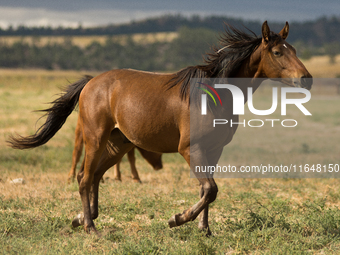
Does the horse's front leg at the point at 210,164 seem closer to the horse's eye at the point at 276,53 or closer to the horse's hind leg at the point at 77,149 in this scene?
the horse's eye at the point at 276,53

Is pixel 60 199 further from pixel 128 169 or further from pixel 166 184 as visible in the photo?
pixel 128 169

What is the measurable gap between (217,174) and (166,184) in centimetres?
180

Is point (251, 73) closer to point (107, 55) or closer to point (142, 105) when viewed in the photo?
point (142, 105)

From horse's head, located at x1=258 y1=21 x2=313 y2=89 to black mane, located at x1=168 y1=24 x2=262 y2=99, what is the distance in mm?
199

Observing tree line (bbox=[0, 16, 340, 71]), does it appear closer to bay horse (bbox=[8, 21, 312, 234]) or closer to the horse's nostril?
bay horse (bbox=[8, 21, 312, 234])

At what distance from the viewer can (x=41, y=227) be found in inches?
193

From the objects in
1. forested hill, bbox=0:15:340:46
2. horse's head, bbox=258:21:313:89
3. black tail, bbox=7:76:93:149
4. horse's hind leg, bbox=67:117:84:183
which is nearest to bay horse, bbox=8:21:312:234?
horse's head, bbox=258:21:313:89

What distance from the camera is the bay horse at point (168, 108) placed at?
442 centimetres

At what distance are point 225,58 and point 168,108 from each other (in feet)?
3.05

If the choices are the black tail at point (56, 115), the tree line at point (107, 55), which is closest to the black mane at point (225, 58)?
the black tail at point (56, 115)

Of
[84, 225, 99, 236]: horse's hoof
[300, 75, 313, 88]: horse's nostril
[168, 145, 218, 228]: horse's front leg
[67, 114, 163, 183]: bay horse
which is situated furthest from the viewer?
[67, 114, 163, 183]: bay horse

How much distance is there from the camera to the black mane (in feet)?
15.2

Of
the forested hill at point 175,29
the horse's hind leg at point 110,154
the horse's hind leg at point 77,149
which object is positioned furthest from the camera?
the forested hill at point 175,29

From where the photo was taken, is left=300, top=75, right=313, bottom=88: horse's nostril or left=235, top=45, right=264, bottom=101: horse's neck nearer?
left=300, top=75, right=313, bottom=88: horse's nostril
